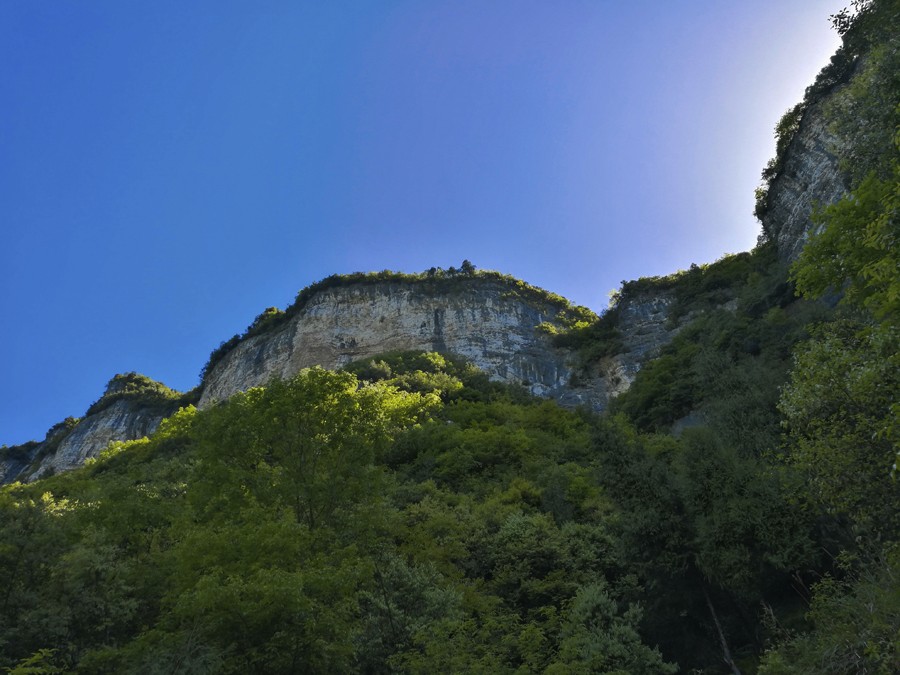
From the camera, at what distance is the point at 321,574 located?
9.45 m

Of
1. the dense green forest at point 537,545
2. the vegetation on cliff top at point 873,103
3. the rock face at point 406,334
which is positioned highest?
the rock face at point 406,334

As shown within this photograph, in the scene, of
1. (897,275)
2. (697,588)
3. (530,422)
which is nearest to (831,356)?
(897,275)

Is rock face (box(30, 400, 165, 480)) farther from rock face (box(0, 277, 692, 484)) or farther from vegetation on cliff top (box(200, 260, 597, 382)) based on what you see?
vegetation on cliff top (box(200, 260, 597, 382))

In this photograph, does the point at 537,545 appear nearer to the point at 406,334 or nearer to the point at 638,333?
the point at 638,333

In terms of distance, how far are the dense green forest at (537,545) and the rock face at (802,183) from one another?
17.9 m

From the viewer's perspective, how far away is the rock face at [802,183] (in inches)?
1315

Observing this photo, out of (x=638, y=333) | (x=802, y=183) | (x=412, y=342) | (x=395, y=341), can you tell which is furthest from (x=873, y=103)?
(x=395, y=341)

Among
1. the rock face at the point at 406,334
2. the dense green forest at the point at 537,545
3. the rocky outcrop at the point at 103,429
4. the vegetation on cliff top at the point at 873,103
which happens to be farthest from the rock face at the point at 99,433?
the vegetation on cliff top at the point at 873,103

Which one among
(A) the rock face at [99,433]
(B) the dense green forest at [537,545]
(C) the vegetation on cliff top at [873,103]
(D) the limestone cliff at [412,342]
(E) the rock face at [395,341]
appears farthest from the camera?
(A) the rock face at [99,433]

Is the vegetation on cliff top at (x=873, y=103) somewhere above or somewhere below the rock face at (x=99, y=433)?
below

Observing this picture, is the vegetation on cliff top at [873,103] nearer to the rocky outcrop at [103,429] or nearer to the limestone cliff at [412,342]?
the limestone cliff at [412,342]

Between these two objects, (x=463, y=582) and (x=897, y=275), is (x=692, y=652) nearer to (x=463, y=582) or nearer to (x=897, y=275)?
(x=463, y=582)

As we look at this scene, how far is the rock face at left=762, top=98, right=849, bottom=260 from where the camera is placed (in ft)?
110

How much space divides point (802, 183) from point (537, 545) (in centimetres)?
3032
